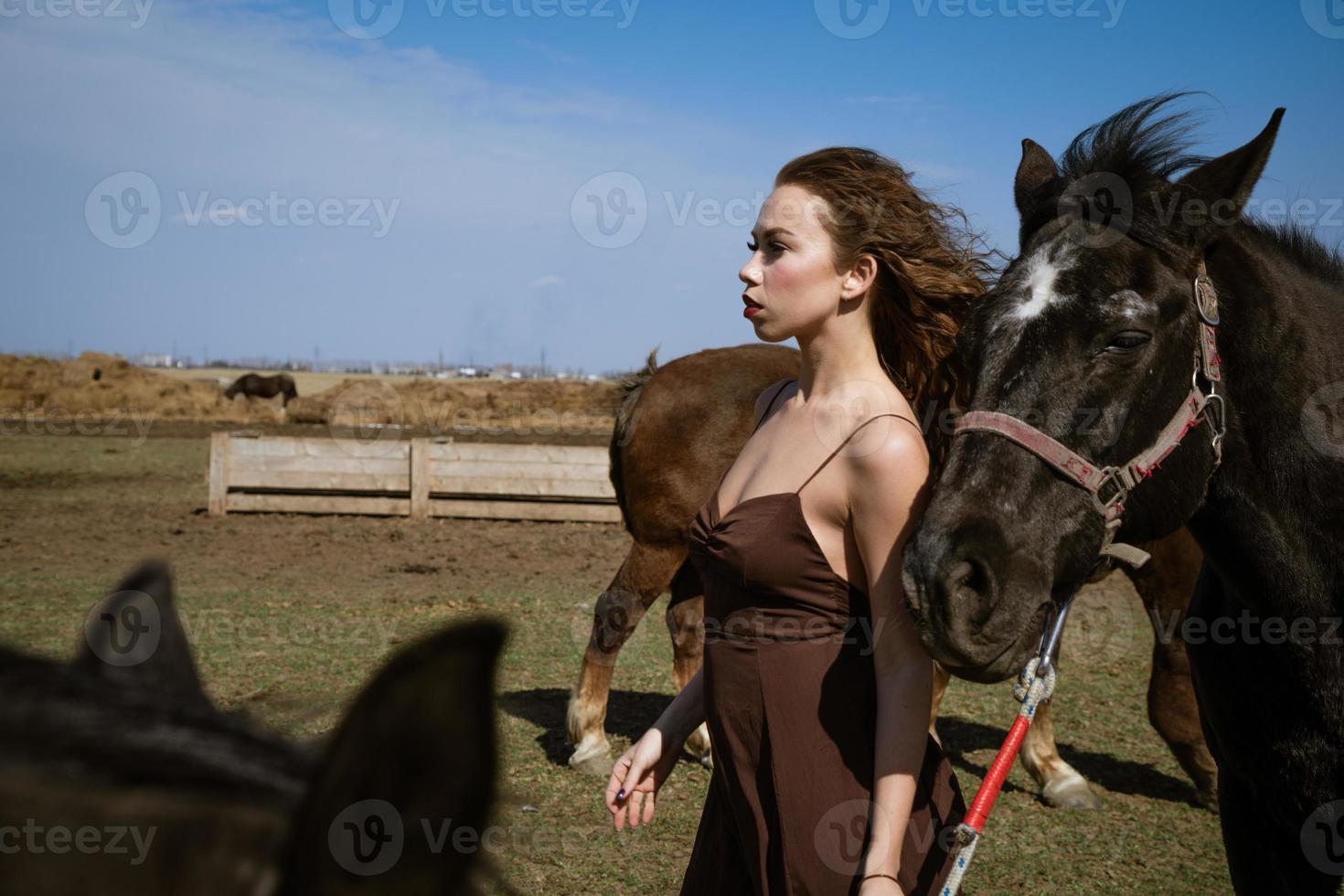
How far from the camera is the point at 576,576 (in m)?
9.92

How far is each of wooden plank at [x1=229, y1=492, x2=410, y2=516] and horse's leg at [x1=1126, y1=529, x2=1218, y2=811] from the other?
993 cm

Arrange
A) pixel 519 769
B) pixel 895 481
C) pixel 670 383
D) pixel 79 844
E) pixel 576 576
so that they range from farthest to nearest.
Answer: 1. pixel 576 576
2. pixel 670 383
3. pixel 519 769
4. pixel 895 481
5. pixel 79 844

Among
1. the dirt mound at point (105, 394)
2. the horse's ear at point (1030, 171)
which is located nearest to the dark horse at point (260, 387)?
the dirt mound at point (105, 394)

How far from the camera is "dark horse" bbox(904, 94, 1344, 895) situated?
1896 millimetres

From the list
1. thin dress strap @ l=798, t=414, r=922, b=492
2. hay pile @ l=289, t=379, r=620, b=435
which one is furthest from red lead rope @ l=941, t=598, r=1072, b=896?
hay pile @ l=289, t=379, r=620, b=435

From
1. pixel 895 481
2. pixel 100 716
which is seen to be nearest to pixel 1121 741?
pixel 895 481

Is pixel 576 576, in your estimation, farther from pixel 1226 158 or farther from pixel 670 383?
pixel 1226 158

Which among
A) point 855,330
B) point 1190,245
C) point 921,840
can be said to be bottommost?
point 921,840

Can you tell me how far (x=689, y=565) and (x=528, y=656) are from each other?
222 centimetres

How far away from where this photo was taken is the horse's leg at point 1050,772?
5078 mm

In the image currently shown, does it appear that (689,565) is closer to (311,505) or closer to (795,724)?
(795,724)

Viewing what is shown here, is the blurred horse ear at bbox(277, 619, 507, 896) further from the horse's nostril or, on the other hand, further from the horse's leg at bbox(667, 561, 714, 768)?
the horse's leg at bbox(667, 561, 714, 768)

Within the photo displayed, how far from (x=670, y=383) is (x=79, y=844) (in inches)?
215

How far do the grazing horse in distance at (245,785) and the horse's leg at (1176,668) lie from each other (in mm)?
5141
